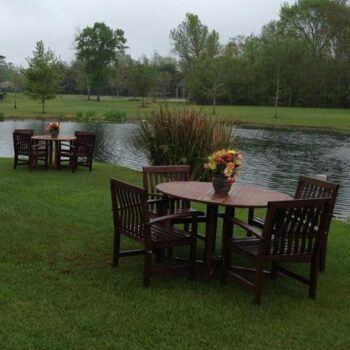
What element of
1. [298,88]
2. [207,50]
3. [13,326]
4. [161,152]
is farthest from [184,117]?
[207,50]

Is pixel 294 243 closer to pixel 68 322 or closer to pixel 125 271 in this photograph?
pixel 125 271

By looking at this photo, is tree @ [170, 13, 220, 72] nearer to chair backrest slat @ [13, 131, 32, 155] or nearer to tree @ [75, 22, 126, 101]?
tree @ [75, 22, 126, 101]

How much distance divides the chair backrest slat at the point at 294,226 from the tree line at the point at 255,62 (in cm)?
5086

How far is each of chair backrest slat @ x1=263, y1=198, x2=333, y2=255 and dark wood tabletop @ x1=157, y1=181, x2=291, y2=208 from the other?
15.0 inches

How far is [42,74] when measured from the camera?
143ft

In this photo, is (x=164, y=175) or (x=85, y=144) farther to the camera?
(x=85, y=144)

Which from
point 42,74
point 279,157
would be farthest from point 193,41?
point 279,157

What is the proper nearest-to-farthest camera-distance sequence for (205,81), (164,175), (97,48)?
(164,175) → (205,81) → (97,48)

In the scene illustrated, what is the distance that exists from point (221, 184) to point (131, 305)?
61.6 inches

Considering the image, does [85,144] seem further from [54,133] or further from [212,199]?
Result: [212,199]

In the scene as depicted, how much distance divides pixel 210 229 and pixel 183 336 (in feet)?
4.54

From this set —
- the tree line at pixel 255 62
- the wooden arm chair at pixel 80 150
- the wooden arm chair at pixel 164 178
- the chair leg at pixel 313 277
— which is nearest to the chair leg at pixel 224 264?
the chair leg at pixel 313 277

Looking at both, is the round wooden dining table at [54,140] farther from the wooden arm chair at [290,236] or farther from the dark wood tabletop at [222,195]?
the wooden arm chair at [290,236]

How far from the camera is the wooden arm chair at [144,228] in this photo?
4.51 m
